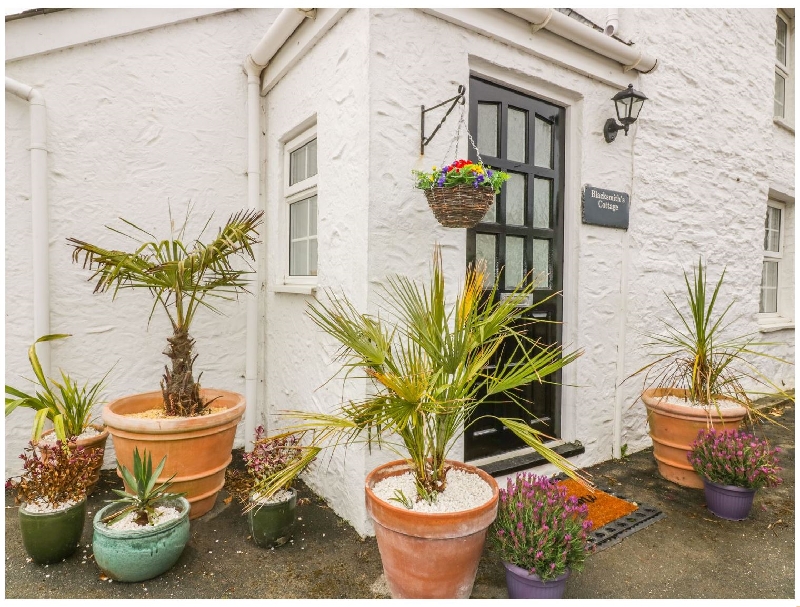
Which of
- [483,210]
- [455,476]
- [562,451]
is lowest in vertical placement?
[562,451]

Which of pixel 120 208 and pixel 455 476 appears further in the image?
pixel 120 208

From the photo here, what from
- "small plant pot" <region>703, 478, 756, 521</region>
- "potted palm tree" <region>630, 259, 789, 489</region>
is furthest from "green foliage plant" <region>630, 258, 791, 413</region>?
"small plant pot" <region>703, 478, 756, 521</region>

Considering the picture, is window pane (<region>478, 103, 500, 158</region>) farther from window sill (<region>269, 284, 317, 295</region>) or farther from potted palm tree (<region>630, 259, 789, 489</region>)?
potted palm tree (<region>630, 259, 789, 489</region>)

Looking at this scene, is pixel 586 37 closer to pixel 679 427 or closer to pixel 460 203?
pixel 460 203

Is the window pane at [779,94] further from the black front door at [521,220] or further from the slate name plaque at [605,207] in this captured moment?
the black front door at [521,220]

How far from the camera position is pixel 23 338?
3.49 m

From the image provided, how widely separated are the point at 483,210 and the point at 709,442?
224 cm

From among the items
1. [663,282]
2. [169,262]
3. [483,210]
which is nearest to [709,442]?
[663,282]

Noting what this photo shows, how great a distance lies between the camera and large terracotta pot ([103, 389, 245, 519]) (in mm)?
2891

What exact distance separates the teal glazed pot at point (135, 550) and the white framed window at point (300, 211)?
5.82ft

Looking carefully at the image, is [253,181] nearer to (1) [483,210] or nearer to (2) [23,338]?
(2) [23,338]

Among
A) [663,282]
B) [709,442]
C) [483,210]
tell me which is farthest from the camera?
[663,282]

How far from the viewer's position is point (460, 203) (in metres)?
2.67
